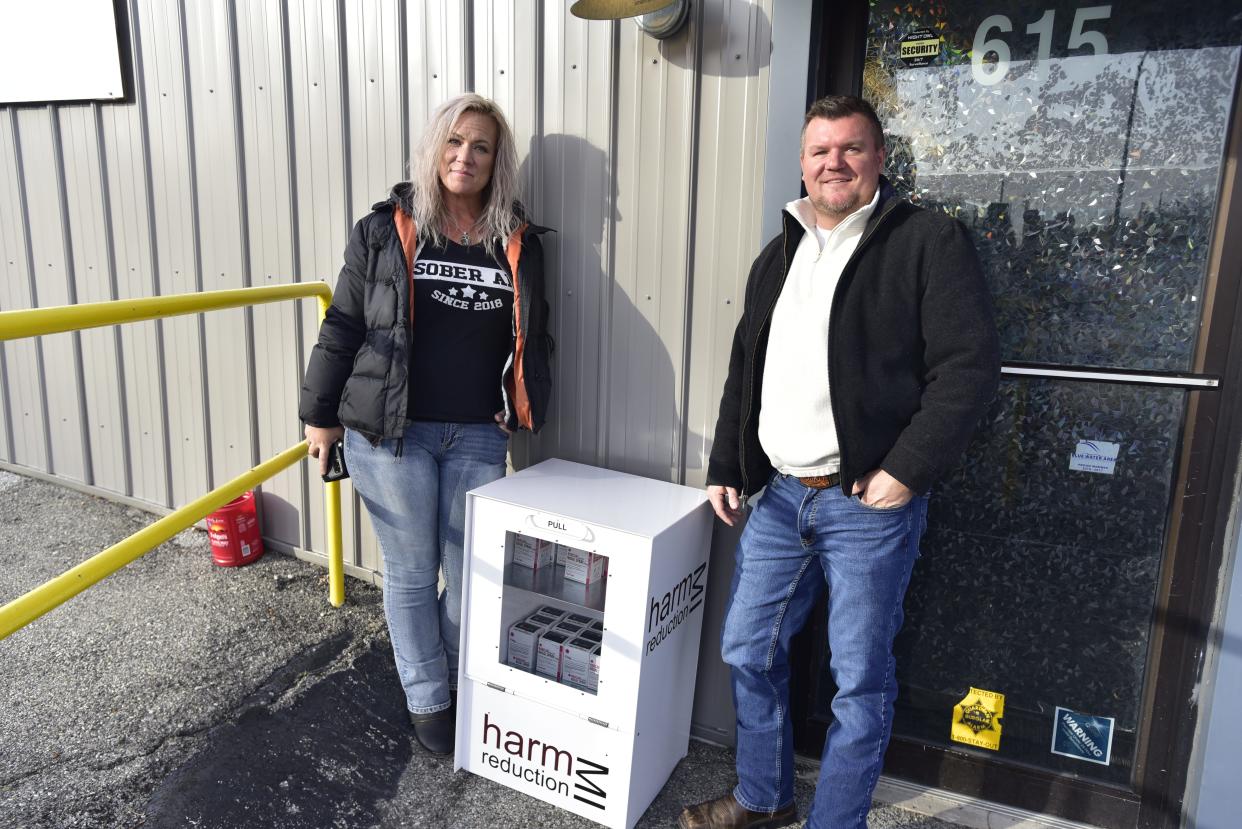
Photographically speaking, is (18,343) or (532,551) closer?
(532,551)

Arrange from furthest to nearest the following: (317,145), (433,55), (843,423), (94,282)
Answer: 1. (94,282)
2. (317,145)
3. (433,55)
4. (843,423)

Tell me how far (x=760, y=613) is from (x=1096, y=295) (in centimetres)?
114

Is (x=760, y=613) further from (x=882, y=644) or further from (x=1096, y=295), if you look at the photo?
(x=1096, y=295)

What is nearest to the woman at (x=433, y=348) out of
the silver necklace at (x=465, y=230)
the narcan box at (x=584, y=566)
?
the silver necklace at (x=465, y=230)

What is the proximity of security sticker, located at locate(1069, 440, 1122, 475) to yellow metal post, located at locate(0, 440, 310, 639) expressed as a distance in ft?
7.61

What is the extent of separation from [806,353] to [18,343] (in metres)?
4.24

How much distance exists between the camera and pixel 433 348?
235 cm

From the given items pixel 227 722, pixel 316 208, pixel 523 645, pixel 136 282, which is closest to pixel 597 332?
pixel 523 645

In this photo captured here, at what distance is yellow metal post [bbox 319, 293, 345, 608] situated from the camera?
3.15 meters

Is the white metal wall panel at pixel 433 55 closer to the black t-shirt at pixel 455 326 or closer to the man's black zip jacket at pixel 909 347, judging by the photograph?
the black t-shirt at pixel 455 326

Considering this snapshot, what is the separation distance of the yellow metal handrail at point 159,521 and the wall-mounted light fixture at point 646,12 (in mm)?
1267

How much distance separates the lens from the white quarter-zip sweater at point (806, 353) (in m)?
1.85

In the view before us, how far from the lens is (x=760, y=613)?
2.10 meters

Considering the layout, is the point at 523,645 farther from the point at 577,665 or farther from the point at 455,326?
the point at 455,326
